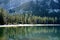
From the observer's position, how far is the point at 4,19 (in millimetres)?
23266

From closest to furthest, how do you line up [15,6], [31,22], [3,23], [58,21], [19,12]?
[3,23], [31,22], [58,21], [19,12], [15,6]

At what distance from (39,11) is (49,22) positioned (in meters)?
6.27

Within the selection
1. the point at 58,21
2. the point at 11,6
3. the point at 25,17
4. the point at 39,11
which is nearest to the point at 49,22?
the point at 58,21

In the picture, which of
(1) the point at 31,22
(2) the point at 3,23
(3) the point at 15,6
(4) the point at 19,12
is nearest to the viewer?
(2) the point at 3,23

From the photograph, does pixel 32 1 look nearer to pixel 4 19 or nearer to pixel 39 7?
pixel 39 7

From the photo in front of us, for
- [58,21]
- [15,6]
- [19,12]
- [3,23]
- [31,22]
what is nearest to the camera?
[3,23]

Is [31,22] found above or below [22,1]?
below

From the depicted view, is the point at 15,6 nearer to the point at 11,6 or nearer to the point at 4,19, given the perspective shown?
the point at 11,6

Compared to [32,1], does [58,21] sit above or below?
below

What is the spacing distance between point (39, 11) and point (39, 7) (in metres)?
2.00

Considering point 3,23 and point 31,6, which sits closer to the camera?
point 3,23

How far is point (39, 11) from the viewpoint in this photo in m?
31.6

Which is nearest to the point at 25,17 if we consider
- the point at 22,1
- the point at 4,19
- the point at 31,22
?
the point at 31,22

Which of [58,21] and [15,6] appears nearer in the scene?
[58,21]
